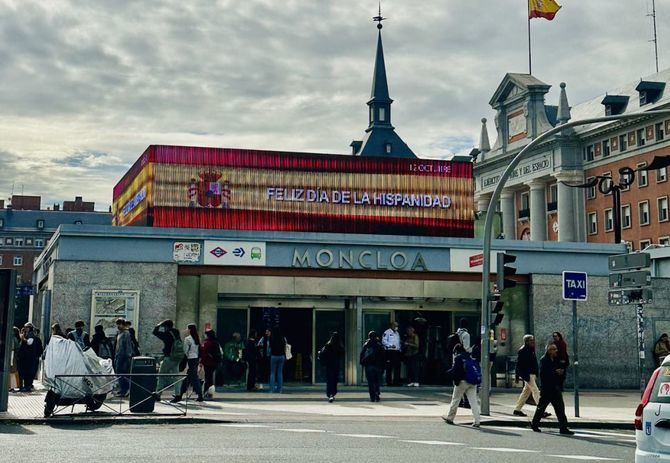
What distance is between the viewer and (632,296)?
18375mm

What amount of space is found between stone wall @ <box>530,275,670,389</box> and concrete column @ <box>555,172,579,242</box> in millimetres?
A: 44439

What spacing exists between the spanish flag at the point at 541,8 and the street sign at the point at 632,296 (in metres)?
37.5

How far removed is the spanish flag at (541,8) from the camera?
2117 inches

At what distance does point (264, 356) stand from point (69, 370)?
8657 millimetres

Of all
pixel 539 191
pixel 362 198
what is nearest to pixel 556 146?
pixel 539 191

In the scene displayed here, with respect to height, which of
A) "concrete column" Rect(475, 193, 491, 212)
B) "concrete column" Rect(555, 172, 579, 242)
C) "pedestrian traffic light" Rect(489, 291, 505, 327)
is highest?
"concrete column" Rect(475, 193, 491, 212)

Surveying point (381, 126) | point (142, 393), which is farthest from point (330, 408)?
point (381, 126)

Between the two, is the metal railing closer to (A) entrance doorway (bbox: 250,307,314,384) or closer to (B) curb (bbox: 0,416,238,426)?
(B) curb (bbox: 0,416,238,426)

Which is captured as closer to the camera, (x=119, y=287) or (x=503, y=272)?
(x=503, y=272)

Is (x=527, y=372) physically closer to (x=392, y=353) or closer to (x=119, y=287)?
(x=392, y=353)

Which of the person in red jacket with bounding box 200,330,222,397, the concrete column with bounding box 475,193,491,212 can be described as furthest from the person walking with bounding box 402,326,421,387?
the concrete column with bounding box 475,193,491,212

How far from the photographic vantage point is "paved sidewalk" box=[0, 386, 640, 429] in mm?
16844

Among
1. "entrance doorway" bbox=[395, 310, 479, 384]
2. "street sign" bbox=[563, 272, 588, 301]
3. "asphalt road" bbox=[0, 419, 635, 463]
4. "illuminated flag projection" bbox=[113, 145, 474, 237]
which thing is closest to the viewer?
"asphalt road" bbox=[0, 419, 635, 463]

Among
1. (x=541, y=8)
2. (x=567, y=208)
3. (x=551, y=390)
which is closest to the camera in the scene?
(x=551, y=390)
